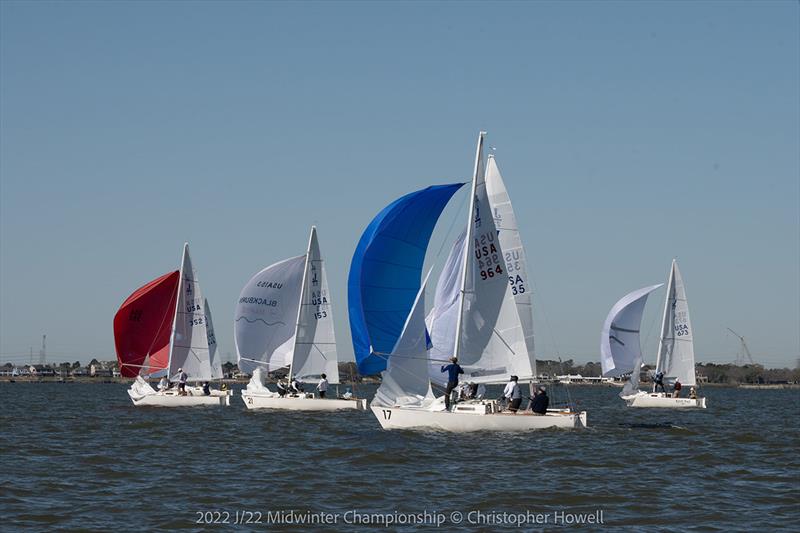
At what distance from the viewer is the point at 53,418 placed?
4353cm

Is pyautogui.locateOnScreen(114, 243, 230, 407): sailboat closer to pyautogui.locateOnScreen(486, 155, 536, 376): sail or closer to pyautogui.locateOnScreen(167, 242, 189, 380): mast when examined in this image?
pyautogui.locateOnScreen(167, 242, 189, 380): mast

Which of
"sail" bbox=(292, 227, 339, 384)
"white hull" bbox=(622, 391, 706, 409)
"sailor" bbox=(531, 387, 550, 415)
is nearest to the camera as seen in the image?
"sailor" bbox=(531, 387, 550, 415)

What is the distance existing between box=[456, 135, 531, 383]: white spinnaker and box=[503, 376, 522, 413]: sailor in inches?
10.0

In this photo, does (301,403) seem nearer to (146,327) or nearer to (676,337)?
(146,327)

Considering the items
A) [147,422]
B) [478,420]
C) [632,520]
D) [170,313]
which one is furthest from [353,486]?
[170,313]

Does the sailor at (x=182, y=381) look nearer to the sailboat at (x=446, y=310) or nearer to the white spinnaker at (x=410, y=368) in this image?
the sailboat at (x=446, y=310)

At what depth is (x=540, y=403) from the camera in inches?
1180

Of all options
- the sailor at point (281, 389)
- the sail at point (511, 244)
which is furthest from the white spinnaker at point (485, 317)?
the sailor at point (281, 389)

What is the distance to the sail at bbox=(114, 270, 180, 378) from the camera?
170 ft

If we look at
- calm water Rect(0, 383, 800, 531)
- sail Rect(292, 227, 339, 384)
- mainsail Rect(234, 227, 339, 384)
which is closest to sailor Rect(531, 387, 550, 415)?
calm water Rect(0, 383, 800, 531)

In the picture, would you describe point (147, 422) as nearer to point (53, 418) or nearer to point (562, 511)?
point (53, 418)

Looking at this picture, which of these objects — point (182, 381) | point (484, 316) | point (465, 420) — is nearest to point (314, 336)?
point (182, 381)

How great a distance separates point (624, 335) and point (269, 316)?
1003 inches

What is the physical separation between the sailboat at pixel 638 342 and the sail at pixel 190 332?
24.2m
